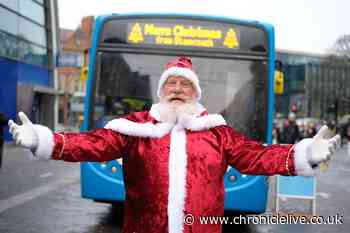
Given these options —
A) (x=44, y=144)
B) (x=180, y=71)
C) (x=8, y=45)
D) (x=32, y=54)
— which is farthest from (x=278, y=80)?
(x=32, y=54)

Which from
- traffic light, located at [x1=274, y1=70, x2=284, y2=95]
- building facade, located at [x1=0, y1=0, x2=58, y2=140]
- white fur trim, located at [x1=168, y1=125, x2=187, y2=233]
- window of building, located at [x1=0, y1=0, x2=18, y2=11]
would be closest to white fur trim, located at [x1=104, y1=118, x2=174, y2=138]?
white fur trim, located at [x1=168, y1=125, x2=187, y2=233]

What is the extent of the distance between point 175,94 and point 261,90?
15.7ft

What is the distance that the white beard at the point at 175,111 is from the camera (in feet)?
11.7

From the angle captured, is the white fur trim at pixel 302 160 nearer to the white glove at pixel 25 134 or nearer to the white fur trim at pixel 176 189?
the white fur trim at pixel 176 189

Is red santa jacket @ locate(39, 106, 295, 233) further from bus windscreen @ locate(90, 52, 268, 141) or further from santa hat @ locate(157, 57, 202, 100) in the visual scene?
bus windscreen @ locate(90, 52, 268, 141)

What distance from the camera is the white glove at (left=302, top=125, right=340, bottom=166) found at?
10.7ft

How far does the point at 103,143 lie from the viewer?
3.46 m

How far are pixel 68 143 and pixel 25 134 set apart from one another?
25 centimetres

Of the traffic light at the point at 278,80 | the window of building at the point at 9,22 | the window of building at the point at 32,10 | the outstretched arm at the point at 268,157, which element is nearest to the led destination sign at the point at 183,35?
the traffic light at the point at 278,80

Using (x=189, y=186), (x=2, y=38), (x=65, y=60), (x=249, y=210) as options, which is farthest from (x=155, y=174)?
(x=65, y=60)

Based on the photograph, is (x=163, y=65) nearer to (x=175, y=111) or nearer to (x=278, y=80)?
(x=278, y=80)

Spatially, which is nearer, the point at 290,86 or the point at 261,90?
the point at 261,90

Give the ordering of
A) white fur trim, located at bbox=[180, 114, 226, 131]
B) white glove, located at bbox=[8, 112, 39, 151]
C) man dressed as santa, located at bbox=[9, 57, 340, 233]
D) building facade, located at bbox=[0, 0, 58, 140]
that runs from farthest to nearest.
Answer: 1. building facade, located at bbox=[0, 0, 58, 140]
2. white fur trim, located at bbox=[180, 114, 226, 131]
3. man dressed as santa, located at bbox=[9, 57, 340, 233]
4. white glove, located at bbox=[8, 112, 39, 151]

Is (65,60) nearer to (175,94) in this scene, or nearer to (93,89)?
(93,89)
